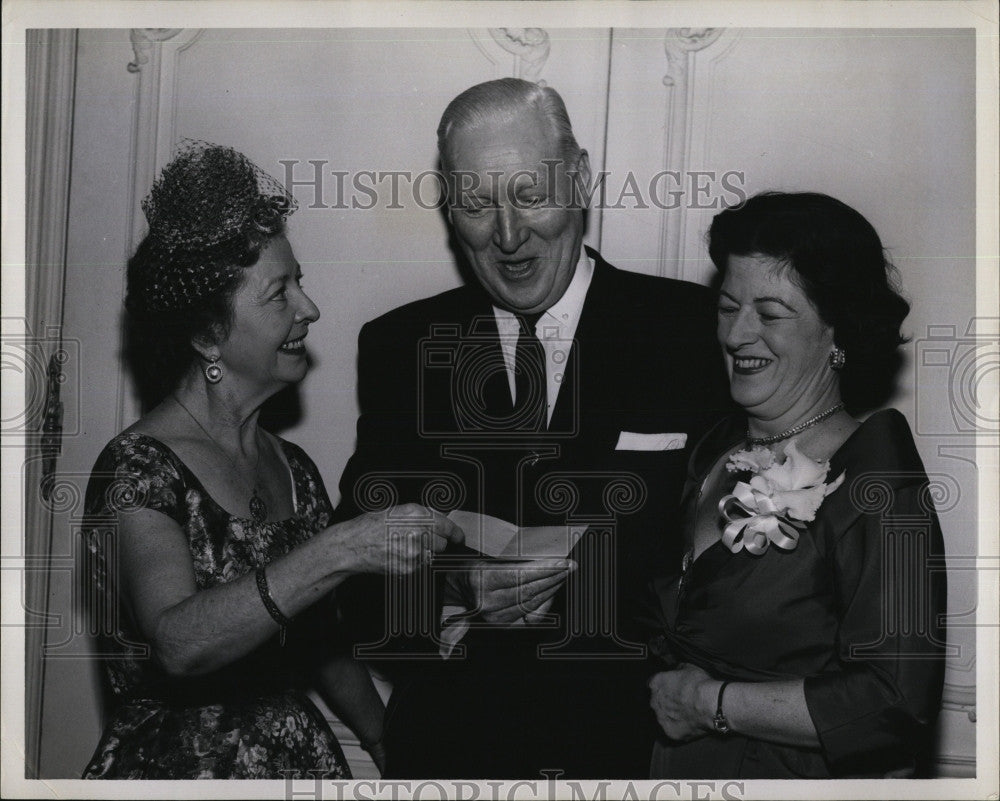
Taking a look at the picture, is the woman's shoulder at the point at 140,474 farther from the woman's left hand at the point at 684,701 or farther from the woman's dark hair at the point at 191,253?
the woman's left hand at the point at 684,701

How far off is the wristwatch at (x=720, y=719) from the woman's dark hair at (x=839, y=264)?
67cm

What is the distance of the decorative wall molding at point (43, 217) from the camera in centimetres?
265

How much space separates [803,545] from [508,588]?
25.8 inches

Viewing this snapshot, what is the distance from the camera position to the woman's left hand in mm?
2389

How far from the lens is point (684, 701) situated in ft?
7.95

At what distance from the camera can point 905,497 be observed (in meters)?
2.46

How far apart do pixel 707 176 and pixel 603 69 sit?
350 millimetres

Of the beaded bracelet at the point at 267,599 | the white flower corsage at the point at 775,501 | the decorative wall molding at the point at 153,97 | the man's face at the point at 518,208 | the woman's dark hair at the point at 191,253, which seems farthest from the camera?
the decorative wall molding at the point at 153,97

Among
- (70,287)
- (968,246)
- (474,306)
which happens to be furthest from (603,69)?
(70,287)

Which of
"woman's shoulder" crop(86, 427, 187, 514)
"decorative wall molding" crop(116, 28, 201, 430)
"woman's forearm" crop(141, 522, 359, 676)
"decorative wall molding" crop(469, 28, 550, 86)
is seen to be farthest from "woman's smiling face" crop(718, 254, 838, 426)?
"decorative wall molding" crop(116, 28, 201, 430)

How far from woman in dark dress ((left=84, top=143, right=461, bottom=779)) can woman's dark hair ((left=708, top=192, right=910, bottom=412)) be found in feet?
3.04

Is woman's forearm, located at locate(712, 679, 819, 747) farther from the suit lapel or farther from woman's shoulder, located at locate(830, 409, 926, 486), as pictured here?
the suit lapel

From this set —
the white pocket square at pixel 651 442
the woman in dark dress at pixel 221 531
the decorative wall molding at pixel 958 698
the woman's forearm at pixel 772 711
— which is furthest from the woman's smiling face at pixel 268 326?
the decorative wall molding at pixel 958 698

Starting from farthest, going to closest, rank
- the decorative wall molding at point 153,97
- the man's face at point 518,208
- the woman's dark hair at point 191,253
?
the decorative wall molding at point 153,97
the man's face at point 518,208
the woman's dark hair at point 191,253
